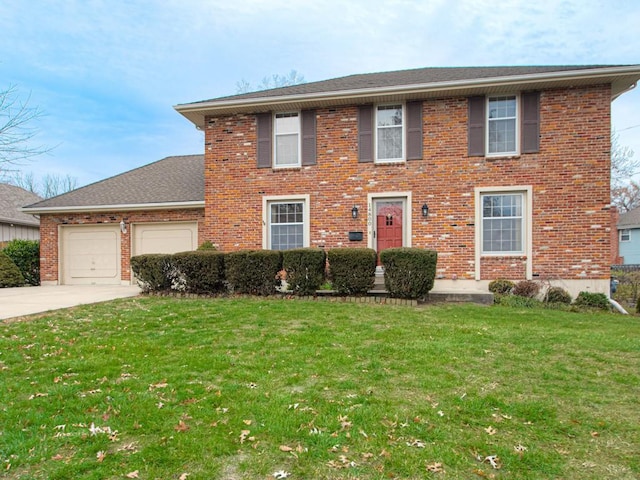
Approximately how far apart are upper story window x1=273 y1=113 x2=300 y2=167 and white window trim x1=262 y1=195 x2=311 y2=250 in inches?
37.3

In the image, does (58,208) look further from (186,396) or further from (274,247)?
(186,396)

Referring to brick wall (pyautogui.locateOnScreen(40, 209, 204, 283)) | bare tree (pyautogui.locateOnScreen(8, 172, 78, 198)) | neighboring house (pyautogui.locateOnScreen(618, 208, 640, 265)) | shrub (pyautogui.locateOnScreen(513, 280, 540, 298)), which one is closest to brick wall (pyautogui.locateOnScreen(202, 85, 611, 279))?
shrub (pyautogui.locateOnScreen(513, 280, 540, 298))

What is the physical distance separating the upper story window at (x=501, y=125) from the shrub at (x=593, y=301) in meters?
3.92

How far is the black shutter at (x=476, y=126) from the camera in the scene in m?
10.2

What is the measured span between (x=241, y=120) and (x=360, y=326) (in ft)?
25.3

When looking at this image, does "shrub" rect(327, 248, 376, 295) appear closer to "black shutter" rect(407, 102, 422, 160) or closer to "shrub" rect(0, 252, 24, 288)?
"black shutter" rect(407, 102, 422, 160)

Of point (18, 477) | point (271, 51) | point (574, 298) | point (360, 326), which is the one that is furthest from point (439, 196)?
point (271, 51)

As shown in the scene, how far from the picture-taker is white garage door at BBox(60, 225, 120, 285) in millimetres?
12969

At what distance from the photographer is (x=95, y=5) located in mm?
10766

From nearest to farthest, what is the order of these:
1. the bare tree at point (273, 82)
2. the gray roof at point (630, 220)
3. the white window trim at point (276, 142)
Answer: the white window trim at point (276, 142) < the bare tree at point (273, 82) < the gray roof at point (630, 220)

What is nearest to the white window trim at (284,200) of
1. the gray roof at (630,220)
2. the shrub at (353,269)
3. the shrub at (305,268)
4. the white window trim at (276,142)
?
the white window trim at (276,142)

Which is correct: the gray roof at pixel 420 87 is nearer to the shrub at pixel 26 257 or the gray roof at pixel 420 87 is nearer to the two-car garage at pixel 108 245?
the two-car garage at pixel 108 245

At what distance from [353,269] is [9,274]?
1162 cm

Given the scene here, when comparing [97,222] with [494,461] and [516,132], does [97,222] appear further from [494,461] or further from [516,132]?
[494,461]
